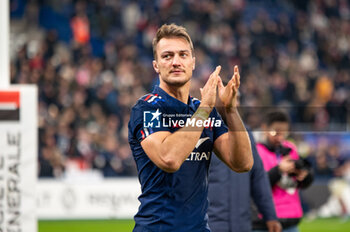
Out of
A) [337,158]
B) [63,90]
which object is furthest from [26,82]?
[337,158]

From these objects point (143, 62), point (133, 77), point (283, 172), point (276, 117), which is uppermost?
point (143, 62)

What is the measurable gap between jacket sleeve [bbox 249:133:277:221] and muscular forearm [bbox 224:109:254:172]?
1.64 metres

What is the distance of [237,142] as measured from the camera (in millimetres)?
3555

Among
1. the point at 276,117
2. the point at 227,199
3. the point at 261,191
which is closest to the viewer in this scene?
the point at 227,199

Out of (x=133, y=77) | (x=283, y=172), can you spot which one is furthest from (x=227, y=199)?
(x=133, y=77)

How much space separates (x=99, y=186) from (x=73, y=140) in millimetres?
1286

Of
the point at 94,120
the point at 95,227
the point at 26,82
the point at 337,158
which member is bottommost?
the point at 95,227

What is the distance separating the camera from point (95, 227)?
1198cm

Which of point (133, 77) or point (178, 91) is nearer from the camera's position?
point (178, 91)

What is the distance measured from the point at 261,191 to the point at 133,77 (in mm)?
12310

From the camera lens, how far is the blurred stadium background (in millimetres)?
13055

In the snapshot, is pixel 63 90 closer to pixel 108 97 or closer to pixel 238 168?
pixel 108 97

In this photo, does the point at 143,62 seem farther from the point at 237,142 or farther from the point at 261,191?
the point at 237,142

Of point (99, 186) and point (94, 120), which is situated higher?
point (94, 120)
